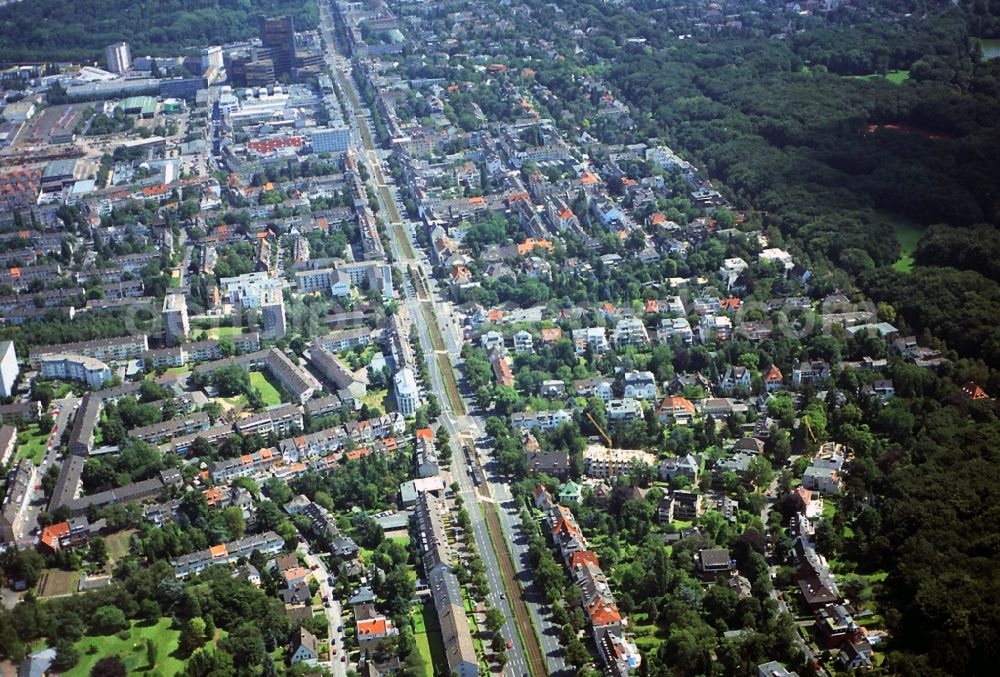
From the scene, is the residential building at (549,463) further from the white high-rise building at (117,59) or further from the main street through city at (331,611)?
the white high-rise building at (117,59)

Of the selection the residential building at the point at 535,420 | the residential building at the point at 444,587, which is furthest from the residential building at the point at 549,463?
the residential building at the point at 444,587

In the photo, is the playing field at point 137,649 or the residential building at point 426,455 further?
the residential building at point 426,455

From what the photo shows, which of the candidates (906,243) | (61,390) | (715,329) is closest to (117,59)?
(61,390)

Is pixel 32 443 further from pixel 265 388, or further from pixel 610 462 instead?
pixel 610 462

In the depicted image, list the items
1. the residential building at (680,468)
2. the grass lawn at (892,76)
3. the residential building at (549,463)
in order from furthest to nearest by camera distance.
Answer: the grass lawn at (892,76), the residential building at (549,463), the residential building at (680,468)

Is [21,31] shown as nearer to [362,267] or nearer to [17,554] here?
[362,267]

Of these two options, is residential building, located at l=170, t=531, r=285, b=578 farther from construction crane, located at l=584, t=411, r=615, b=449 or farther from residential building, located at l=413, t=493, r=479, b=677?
construction crane, located at l=584, t=411, r=615, b=449

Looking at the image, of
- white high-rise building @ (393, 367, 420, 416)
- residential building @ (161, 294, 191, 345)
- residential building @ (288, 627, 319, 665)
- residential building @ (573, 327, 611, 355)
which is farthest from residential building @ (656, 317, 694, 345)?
residential building @ (288, 627, 319, 665)
